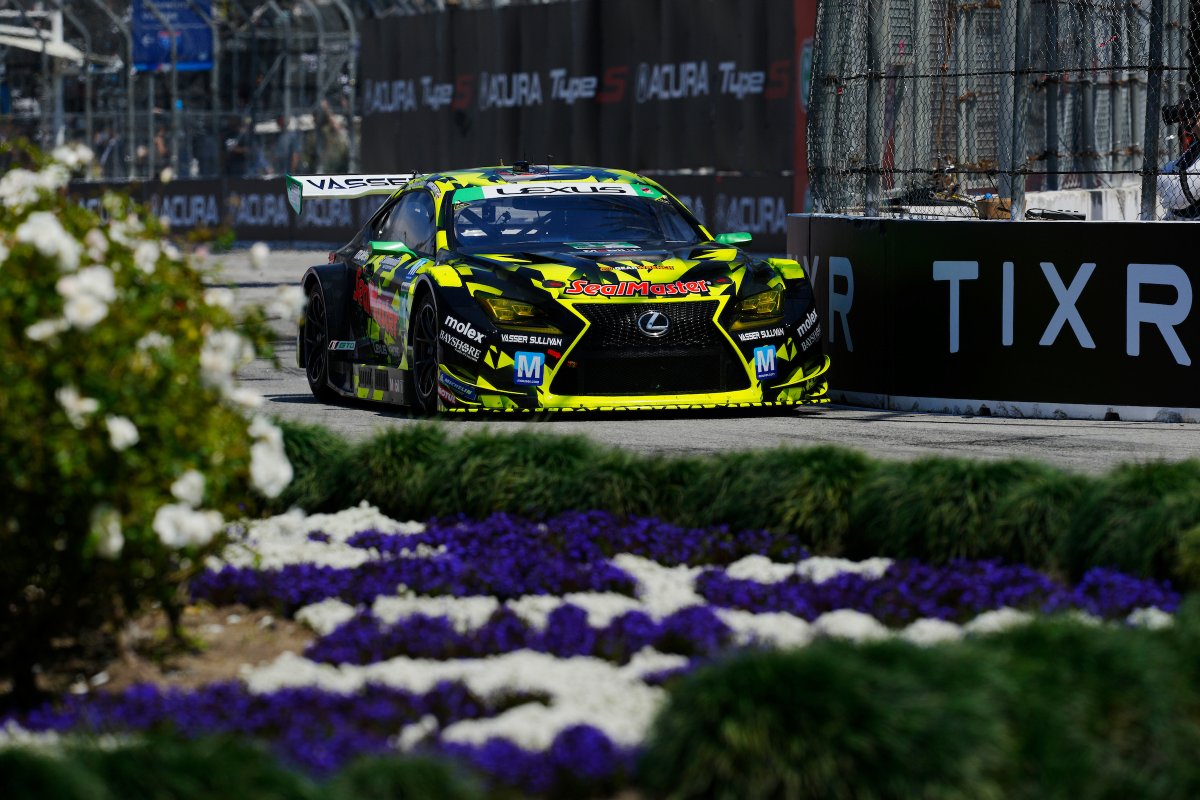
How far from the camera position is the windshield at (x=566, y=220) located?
11961 millimetres

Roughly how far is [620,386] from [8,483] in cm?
659

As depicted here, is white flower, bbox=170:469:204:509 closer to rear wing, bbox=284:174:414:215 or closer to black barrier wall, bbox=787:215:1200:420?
black barrier wall, bbox=787:215:1200:420

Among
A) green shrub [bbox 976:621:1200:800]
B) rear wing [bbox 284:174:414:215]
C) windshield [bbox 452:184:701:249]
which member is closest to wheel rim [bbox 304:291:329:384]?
rear wing [bbox 284:174:414:215]

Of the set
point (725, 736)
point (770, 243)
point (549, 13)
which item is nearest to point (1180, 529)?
point (725, 736)

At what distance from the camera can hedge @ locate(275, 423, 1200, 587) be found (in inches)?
241

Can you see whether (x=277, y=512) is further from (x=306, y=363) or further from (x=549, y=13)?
(x=549, y=13)

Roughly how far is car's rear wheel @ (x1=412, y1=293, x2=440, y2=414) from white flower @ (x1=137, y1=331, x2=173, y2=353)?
6271 mm

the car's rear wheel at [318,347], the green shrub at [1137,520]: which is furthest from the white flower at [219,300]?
the car's rear wheel at [318,347]

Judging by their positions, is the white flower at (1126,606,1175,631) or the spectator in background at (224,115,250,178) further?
the spectator in background at (224,115,250,178)

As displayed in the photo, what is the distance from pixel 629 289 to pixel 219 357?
6225mm

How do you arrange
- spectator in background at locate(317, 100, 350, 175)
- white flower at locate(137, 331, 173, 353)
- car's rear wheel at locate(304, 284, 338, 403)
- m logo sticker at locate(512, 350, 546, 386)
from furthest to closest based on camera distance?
spectator in background at locate(317, 100, 350, 175), car's rear wheel at locate(304, 284, 338, 403), m logo sticker at locate(512, 350, 546, 386), white flower at locate(137, 331, 173, 353)

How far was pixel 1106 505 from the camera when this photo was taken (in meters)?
Result: 6.21

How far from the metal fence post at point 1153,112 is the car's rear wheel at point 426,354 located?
153 inches

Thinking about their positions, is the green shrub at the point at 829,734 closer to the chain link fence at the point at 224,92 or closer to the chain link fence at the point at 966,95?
the chain link fence at the point at 966,95
